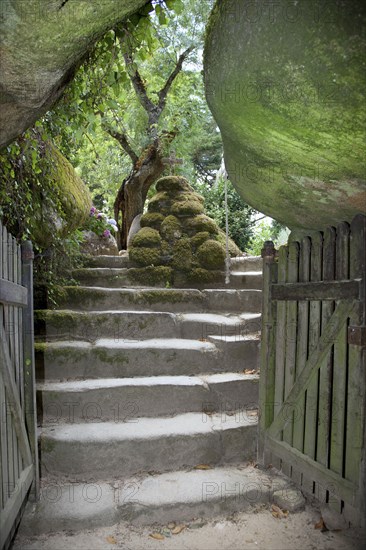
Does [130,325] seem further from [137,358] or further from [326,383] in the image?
[326,383]

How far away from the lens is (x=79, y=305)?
197 inches

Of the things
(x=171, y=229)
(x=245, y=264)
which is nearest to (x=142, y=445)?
(x=171, y=229)

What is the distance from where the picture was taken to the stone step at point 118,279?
574cm

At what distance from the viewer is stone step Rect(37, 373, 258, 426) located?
3.58 metres

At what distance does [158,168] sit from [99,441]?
26.2ft

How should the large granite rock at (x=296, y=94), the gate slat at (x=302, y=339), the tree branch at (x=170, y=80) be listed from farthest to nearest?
the tree branch at (x=170, y=80) → the gate slat at (x=302, y=339) → the large granite rock at (x=296, y=94)

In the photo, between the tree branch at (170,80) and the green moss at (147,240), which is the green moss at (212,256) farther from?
the tree branch at (170,80)

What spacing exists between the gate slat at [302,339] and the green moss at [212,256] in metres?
3.04

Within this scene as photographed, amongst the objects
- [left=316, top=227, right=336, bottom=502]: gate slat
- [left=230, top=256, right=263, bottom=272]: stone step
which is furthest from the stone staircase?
[left=230, top=256, right=263, bottom=272]: stone step

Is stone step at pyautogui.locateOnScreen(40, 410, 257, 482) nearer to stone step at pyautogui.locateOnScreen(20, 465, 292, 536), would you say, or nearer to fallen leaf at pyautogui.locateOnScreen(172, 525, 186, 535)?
stone step at pyautogui.locateOnScreen(20, 465, 292, 536)

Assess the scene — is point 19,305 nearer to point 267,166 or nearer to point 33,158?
point 33,158

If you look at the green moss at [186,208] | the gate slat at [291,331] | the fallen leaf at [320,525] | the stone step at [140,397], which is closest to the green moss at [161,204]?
the green moss at [186,208]

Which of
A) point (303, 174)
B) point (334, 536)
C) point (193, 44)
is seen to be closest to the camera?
point (303, 174)

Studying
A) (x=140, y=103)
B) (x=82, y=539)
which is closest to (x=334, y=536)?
(x=82, y=539)
